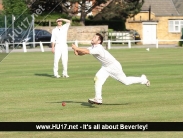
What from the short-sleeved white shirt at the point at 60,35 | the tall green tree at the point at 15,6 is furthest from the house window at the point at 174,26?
the short-sleeved white shirt at the point at 60,35

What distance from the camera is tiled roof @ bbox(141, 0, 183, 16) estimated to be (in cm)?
8756

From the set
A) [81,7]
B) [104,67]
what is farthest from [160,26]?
[104,67]

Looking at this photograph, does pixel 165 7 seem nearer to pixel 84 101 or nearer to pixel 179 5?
pixel 179 5

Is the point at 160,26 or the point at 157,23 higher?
the point at 157,23

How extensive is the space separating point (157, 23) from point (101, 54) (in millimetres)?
68955

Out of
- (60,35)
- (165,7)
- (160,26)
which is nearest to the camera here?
(60,35)

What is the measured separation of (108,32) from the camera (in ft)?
240

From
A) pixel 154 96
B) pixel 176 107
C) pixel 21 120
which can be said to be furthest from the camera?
pixel 154 96

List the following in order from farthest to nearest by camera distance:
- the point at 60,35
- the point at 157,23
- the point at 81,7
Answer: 1. the point at 157,23
2. the point at 81,7
3. the point at 60,35

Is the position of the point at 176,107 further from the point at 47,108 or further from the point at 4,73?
the point at 4,73

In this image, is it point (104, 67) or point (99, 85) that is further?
point (104, 67)

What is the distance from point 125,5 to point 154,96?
61740mm

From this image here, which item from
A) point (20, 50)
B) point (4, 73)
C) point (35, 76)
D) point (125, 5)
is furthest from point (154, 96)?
point (125, 5)

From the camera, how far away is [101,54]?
1642cm
